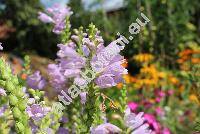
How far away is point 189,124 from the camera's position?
7121mm

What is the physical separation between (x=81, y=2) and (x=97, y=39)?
52.1 feet

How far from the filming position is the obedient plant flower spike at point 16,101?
169cm

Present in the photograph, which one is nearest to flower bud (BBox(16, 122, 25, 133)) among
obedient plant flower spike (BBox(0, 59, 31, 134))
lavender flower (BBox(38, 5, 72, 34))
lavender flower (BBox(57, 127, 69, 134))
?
obedient plant flower spike (BBox(0, 59, 31, 134))

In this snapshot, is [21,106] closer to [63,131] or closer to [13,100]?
[13,100]

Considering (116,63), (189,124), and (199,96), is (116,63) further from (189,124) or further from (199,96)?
(189,124)

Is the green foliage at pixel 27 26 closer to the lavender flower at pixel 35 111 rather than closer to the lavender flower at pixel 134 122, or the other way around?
the lavender flower at pixel 35 111

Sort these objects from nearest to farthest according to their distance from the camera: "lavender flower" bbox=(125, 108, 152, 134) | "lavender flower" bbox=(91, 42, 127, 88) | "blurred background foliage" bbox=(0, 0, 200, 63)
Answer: "lavender flower" bbox=(125, 108, 152, 134)
"lavender flower" bbox=(91, 42, 127, 88)
"blurred background foliage" bbox=(0, 0, 200, 63)

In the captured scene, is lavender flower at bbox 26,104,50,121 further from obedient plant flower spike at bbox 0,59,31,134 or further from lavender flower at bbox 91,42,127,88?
lavender flower at bbox 91,42,127,88

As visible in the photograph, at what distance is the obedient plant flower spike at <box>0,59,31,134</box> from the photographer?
1693 millimetres

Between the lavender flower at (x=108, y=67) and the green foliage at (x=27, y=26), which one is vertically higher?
the green foliage at (x=27, y=26)

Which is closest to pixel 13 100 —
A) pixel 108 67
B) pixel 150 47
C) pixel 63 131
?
pixel 108 67

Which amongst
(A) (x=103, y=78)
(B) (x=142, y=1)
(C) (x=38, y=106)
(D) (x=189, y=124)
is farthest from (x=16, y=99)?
(B) (x=142, y=1)

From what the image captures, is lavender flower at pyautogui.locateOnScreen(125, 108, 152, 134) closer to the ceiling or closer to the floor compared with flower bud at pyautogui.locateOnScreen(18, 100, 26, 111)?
closer to the floor

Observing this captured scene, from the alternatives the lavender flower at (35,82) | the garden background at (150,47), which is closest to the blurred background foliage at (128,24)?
the garden background at (150,47)
